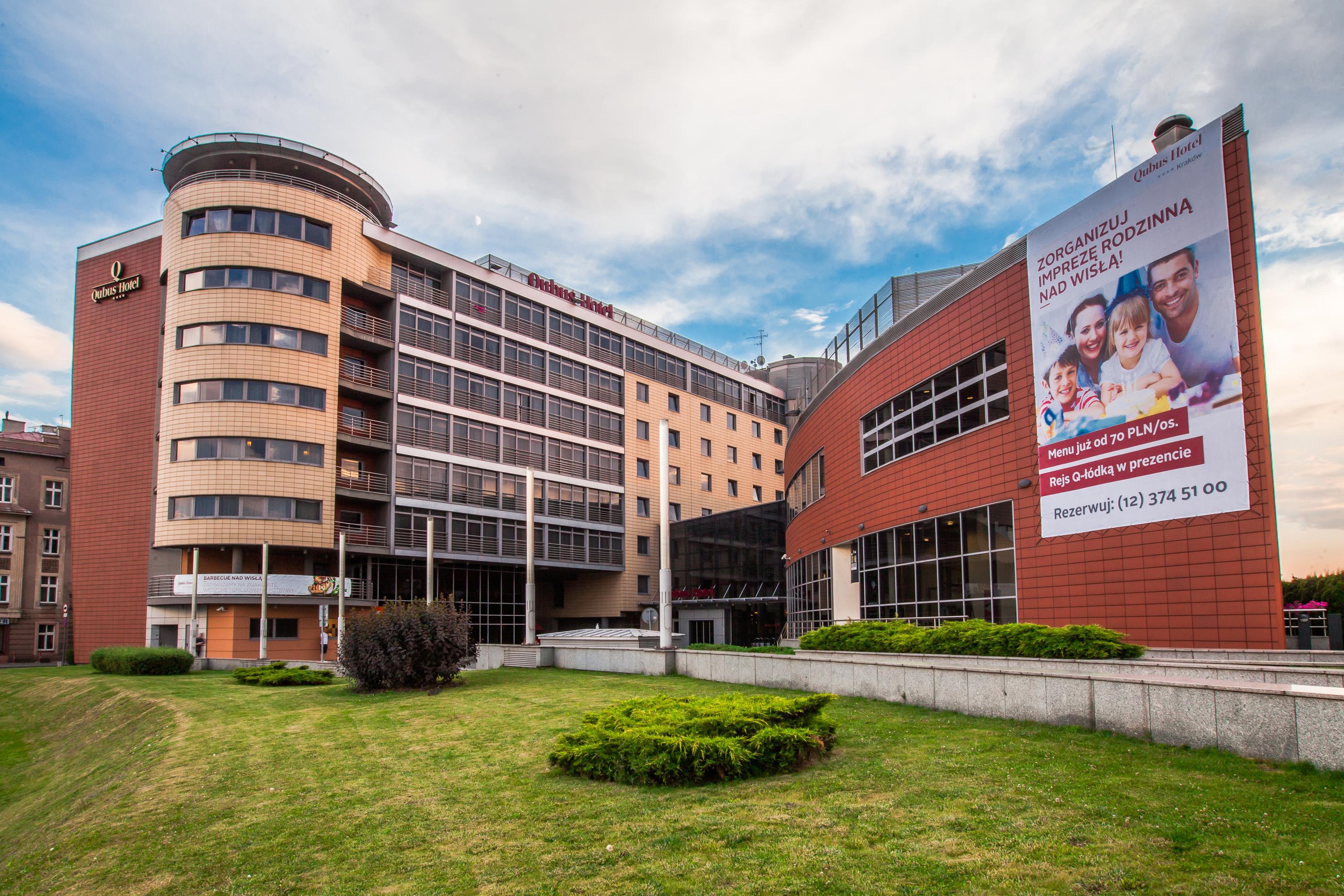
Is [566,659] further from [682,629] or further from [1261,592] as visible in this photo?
[682,629]

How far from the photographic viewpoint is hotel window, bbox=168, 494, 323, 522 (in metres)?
42.2

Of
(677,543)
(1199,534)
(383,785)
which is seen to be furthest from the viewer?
(677,543)

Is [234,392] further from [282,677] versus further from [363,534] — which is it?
[282,677]

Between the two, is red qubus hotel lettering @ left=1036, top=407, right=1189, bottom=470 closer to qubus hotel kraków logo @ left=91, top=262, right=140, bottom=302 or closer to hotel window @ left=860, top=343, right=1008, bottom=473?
hotel window @ left=860, top=343, right=1008, bottom=473

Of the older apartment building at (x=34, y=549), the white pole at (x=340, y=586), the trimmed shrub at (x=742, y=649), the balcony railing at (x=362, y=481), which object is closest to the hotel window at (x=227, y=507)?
the white pole at (x=340, y=586)

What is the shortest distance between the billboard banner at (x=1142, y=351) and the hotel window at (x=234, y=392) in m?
36.8

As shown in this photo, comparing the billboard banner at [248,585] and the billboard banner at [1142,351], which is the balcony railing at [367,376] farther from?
the billboard banner at [1142,351]

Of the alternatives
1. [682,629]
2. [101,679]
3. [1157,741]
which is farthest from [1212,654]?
[682,629]

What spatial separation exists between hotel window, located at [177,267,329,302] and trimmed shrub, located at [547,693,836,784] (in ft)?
132

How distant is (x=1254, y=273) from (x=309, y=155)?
4511cm

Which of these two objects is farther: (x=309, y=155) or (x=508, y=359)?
(x=508, y=359)

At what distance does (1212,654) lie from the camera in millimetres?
14102

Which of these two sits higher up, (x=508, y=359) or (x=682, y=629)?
(x=508, y=359)

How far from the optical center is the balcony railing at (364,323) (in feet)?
155
